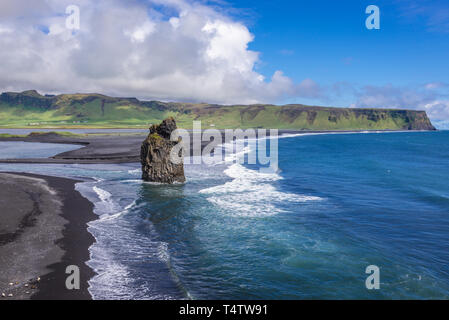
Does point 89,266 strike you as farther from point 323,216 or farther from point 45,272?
point 323,216

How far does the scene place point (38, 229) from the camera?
18.7m

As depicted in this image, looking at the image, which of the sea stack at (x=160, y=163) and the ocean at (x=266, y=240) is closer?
the ocean at (x=266, y=240)

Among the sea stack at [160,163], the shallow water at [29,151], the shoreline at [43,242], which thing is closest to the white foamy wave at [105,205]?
the shoreline at [43,242]

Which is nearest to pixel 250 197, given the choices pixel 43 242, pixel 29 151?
pixel 43 242

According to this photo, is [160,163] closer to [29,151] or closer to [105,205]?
[105,205]

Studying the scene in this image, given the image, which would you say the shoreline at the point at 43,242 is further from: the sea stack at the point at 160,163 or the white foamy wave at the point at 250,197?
the white foamy wave at the point at 250,197

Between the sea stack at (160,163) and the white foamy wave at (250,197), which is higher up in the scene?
the sea stack at (160,163)

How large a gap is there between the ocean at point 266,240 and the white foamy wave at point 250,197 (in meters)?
0.11

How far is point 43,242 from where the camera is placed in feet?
54.4

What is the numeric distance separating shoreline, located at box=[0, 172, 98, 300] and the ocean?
0.96m

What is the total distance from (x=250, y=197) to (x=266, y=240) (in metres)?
11.8

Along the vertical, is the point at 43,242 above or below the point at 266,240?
above

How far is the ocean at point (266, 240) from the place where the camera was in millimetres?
13070
